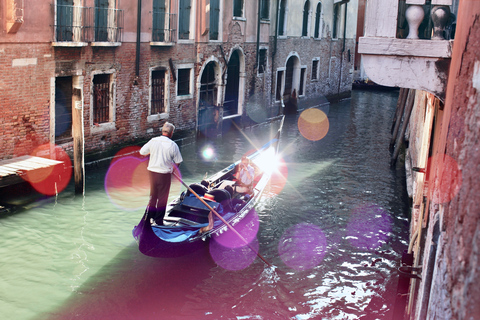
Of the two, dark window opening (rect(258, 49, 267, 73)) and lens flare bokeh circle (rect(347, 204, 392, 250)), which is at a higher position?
dark window opening (rect(258, 49, 267, 73))

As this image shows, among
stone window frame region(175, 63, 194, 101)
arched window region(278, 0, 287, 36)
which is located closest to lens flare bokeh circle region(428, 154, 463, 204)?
stone window frame region(175, 63, 194, 101)

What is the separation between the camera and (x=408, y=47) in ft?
11.9

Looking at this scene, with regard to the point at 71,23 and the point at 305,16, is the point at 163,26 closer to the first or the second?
the point at 71,23

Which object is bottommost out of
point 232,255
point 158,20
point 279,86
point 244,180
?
point 232,255

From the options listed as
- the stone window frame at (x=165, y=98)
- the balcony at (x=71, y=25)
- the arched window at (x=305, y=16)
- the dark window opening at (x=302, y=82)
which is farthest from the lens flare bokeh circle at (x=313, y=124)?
the balcony at (x=71, y=25)

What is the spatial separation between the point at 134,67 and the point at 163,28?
1294 millimetres

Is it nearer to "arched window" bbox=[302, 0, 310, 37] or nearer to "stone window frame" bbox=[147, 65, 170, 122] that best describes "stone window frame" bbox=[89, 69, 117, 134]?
"stone window frame" bbox=[147, 65, 170, 122]

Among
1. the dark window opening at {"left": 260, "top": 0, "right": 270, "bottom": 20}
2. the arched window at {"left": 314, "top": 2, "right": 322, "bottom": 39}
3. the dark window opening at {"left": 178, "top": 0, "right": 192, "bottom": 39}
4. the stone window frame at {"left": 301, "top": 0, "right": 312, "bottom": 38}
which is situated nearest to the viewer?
the dark window opening at {"left": 178, "top": 0, "right": 192, "bottom": 39}

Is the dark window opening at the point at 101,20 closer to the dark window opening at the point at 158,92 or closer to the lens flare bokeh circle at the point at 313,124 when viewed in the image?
the dark window opening at the point at 158,92

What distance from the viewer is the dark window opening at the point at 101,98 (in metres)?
9.80

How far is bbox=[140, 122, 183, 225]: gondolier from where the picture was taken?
5.55 meters

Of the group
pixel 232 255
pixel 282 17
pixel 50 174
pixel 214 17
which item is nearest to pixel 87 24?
pixel 50 174

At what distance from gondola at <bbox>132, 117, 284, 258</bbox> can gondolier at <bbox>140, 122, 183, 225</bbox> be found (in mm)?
257

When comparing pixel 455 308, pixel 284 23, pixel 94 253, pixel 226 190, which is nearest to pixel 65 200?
pixel 94 253
